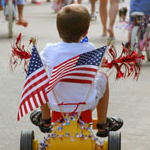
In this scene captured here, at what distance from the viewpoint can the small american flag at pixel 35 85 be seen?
12.0 ft

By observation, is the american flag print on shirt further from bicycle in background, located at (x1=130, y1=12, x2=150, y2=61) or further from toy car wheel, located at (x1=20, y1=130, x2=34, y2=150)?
bicycle in background, located at (x1=130, y1=12, x2=150, y2=61)

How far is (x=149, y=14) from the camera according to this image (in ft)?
26.3

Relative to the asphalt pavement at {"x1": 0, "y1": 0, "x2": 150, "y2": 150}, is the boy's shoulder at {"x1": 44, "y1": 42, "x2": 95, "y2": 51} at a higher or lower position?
higher

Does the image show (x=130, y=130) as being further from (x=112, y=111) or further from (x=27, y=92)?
(x=27, y=92)

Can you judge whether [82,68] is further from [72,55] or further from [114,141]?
[114,141]

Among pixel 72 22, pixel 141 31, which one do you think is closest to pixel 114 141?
pixel 72 22

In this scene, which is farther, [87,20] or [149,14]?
[149,14]

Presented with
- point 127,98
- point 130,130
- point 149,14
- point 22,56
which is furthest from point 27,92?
point 149,14

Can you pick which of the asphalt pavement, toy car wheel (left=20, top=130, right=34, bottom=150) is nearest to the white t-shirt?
toy car wheel (left=20, top=130, right=34, bottom=150)

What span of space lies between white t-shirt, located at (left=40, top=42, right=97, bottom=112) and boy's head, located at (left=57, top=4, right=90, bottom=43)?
8cm

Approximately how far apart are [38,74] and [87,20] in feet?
1.66

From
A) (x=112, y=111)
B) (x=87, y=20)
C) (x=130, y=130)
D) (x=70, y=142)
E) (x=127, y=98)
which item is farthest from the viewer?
(x=127, y=98)

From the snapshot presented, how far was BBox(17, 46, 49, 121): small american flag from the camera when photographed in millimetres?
3652

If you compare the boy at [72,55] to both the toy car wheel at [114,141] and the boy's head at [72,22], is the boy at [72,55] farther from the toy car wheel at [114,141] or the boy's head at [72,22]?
the toy car wheel at [114,141]
